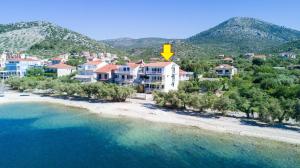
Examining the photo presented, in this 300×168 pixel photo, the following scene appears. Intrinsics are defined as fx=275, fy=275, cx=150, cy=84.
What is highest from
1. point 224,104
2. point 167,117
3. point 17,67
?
point 17,67

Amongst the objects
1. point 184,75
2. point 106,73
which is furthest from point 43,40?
point 184,75

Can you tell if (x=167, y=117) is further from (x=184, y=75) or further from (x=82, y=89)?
(x=184, y=75)

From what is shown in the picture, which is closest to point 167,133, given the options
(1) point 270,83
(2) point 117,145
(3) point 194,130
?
(3) point 194,130

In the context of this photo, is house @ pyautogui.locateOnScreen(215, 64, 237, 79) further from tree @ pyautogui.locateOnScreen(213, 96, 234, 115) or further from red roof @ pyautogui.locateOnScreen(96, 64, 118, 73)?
tree @ pyautogui.locateOnScreen(213, 96, 234, 115)

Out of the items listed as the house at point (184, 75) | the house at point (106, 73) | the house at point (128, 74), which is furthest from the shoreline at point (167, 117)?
the house at point (184, 75)

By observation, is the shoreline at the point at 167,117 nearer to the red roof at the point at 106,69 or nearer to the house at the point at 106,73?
the house at the point at 106,73

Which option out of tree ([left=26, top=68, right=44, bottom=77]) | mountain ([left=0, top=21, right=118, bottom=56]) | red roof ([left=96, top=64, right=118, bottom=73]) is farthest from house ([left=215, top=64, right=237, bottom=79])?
mountain ([left=0, top=21, right=118, bottom=56])

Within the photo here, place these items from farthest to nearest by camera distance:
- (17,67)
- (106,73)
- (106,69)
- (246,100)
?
1. (17,67)
2. (106,69)
3. (106,73)
4. (246,100)
